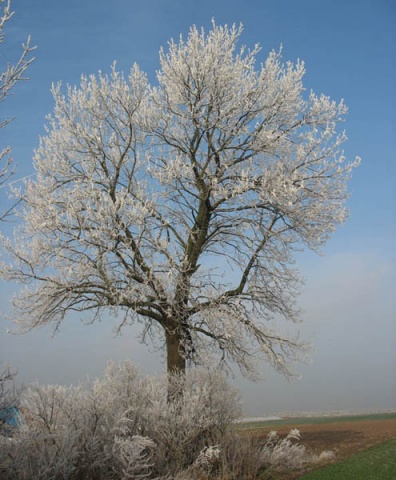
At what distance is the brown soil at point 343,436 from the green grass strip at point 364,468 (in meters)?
0.47

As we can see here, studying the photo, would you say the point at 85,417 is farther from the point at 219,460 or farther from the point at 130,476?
the point at 219,460

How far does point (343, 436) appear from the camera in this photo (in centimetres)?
1457

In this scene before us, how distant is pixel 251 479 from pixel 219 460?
2.31 feet

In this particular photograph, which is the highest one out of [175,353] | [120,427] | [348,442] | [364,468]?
[175,353]

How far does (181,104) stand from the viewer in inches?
537

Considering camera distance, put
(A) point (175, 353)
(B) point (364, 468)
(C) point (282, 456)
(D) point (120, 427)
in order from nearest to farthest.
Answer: (D) point (120, 427)
(B) point (364, 468)
(C) point (282, 456)
(A) point (175, 353)

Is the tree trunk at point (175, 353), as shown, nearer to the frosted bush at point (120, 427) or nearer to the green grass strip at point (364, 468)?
the frosted bush at point (120, 427)

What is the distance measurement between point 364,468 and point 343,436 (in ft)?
14.2

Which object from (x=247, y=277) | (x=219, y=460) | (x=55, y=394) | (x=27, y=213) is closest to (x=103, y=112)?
(x=27, y=213)

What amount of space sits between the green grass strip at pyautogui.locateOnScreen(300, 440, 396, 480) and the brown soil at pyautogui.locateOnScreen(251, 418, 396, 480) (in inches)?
18.7

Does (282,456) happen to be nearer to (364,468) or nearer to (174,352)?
(364,468)

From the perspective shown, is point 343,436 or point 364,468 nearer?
point 364,468

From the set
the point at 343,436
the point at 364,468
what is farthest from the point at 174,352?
the point at 343,436

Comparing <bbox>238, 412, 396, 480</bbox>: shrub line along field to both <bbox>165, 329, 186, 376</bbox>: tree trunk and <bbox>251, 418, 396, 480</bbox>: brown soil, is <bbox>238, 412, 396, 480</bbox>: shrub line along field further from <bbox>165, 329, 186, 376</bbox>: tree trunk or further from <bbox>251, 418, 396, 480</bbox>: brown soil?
<bbox>165, 329, 186, 376</bbox>: tree trunk
